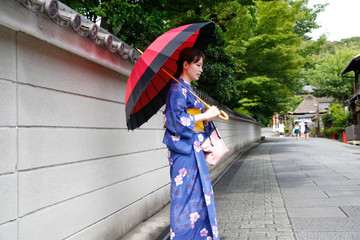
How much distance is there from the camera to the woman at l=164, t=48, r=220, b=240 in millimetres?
2998

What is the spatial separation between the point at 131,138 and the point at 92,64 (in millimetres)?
1272

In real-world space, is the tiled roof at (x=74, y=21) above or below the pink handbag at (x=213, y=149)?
above

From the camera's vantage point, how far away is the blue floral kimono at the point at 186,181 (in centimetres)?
300

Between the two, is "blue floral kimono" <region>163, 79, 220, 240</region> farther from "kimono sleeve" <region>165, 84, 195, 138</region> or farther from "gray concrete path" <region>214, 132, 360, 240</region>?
"gray concrete path" <region>214, 132, 360, 240</region>

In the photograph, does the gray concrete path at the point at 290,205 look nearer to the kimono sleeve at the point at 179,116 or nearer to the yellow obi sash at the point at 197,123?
the yellow obi sash at the point at 197,123

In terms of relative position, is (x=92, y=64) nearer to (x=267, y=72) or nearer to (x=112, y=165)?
(x=112, y=165)

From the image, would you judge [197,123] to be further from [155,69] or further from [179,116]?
[155,69]

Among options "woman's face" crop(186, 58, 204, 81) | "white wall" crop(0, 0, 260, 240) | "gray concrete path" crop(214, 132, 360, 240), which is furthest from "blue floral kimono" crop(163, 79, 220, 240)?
"gray concrete path" crop(214, 132, 360, 240)

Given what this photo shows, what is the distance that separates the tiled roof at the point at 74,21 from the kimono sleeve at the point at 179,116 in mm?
895

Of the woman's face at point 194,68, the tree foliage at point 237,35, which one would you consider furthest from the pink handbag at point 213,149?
the tree foliage at point 237,35

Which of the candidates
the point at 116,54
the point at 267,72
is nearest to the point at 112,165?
the point at 116,54

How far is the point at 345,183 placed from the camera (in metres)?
7.41

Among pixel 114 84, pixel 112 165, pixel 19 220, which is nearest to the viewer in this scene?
pixel 19 220

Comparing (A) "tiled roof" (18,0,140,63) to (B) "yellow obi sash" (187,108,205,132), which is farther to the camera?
(B) "yellow obi sash" (187,108,205,132)
